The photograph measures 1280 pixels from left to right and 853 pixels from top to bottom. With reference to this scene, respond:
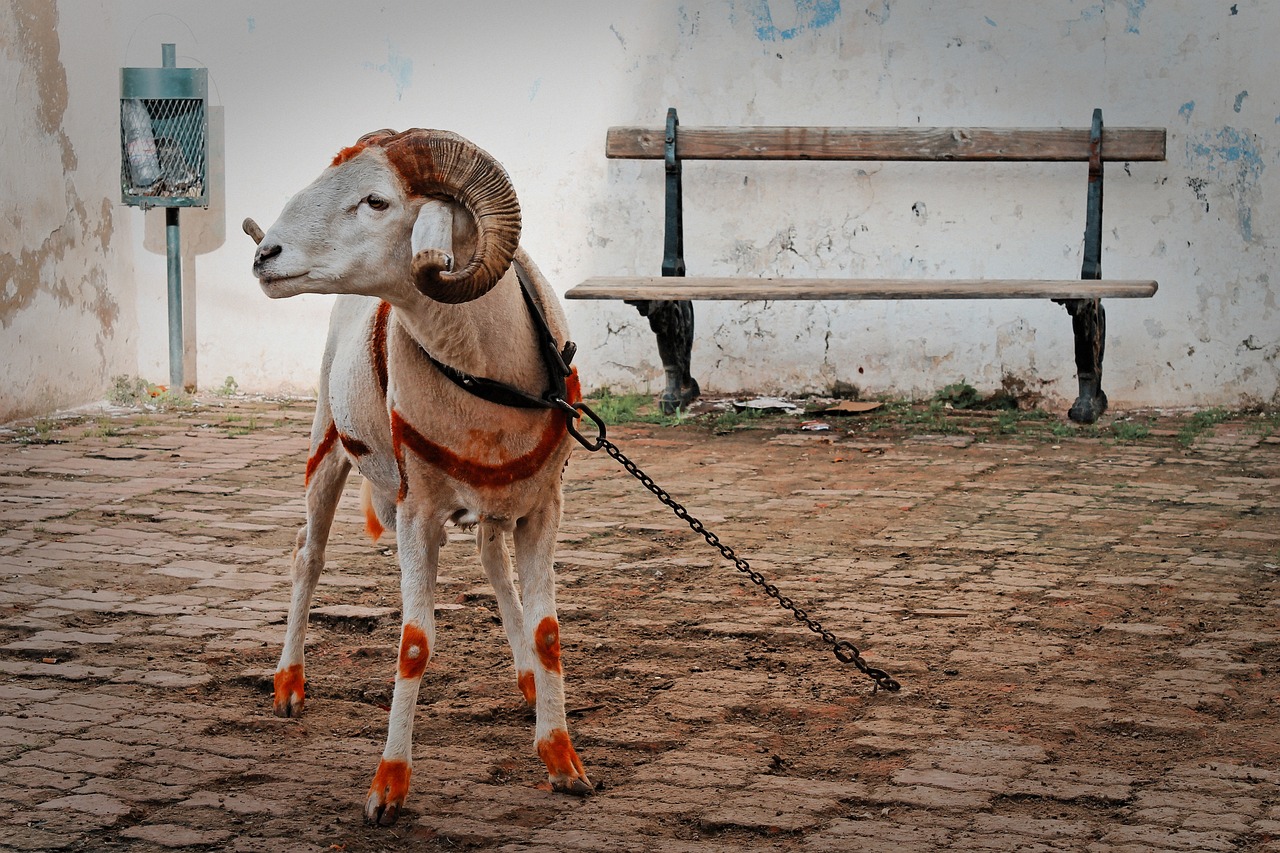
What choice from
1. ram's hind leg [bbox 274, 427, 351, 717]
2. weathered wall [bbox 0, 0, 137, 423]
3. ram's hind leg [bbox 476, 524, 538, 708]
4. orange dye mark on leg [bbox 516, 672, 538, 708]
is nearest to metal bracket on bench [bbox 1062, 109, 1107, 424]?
ram's hind leg [bbox 476, 524, 538, 708]

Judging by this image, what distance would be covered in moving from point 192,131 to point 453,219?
7.51 metres

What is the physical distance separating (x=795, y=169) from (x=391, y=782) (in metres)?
7.22

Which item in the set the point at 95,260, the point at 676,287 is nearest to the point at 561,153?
the point at 676,287

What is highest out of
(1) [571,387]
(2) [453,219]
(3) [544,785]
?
(2) [453,219]

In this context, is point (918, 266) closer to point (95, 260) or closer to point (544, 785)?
point (95, 260)

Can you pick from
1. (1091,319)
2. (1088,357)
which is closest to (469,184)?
(1091,319)

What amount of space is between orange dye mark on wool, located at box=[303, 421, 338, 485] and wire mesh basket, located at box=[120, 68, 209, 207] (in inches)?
246

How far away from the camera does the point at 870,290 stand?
930cm

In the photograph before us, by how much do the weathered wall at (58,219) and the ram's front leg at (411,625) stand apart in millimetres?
6524

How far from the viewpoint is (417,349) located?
4.05 m

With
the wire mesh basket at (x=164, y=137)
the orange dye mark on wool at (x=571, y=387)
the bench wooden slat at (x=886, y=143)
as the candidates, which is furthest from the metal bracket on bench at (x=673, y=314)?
the orange dye mark on wool at (x=571, y=387)

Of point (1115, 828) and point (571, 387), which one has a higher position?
point (571, 387)

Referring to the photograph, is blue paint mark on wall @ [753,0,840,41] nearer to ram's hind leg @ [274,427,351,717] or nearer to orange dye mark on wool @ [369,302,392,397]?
ram's hind leg @ [274,427,351,717]

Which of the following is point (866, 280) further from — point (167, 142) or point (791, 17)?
point (167, 142)
